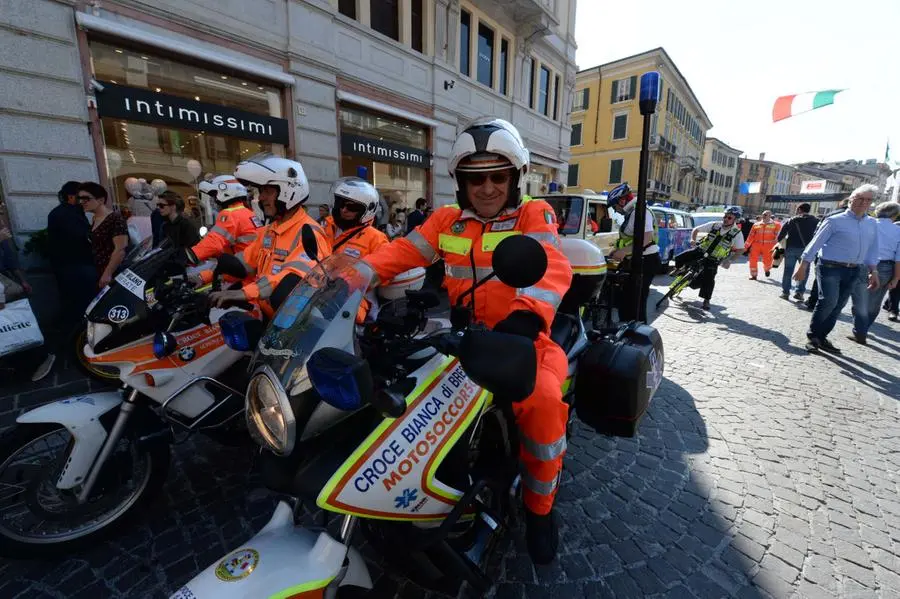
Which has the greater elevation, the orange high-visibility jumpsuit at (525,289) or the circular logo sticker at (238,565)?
the orange high-visibility jumpsuit at (525,289)

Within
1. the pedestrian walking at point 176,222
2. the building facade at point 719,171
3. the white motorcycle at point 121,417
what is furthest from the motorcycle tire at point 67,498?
the building facade at point 719,171

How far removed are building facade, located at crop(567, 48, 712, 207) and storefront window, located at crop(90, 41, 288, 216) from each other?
3106 cm

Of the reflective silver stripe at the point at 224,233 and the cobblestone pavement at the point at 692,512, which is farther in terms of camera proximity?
the reflective silver stripe at the point at 224,233

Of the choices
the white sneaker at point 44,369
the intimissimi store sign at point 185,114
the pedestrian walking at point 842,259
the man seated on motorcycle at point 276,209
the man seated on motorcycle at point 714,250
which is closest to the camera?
the man seated on motorcycle at point 276,209

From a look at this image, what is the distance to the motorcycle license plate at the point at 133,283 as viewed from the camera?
2.29 m

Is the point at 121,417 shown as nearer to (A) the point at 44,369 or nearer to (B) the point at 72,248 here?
(A) the point at 44,369

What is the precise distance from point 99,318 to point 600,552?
307 cm

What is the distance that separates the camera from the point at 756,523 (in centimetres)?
251

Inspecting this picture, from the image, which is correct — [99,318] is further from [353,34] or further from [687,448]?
[353,34]

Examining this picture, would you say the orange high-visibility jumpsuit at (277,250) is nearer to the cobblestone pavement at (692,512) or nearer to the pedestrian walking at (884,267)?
the cobblestone pavement at (692,512)

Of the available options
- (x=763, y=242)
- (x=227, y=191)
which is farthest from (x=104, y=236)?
(x=763, y=242)

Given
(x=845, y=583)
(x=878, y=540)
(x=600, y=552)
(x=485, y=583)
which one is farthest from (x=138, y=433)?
(x=878, y=540)

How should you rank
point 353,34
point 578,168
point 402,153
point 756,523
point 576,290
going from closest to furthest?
point 756,523 → point 576,290 → point 353,34 → point 402,153 → point 578,168

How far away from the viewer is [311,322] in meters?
1.39
